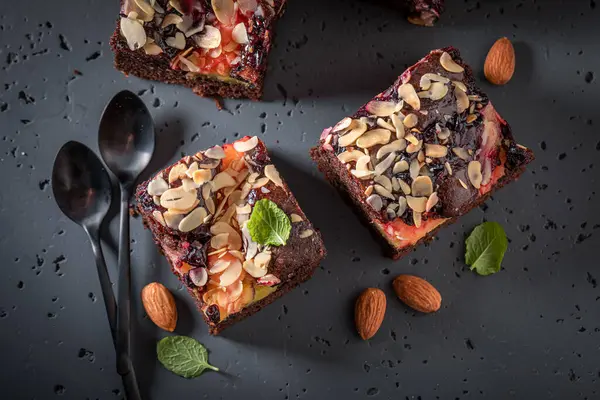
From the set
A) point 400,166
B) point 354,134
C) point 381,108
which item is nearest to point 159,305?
point 354,134

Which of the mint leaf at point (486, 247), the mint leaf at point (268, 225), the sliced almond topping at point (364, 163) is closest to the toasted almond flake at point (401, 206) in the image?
the sliced almond topping at point (364, 163)

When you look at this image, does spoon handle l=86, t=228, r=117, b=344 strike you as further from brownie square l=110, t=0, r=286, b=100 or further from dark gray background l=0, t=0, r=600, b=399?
brownie square l=110, t=0, r=286, b=100

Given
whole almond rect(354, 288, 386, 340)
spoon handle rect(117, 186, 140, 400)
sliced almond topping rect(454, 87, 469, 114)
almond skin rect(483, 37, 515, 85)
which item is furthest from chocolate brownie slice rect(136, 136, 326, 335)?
almond skin rect(483, 37, 515, 85)

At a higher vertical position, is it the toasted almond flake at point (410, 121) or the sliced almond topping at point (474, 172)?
the toasted almond flake at point (410, 121)

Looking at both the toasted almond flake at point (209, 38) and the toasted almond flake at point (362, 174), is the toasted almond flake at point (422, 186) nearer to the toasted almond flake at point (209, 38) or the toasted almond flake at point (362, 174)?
the toasted almond flake at point (362, 174)

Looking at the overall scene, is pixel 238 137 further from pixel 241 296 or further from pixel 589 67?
pixel 589 67

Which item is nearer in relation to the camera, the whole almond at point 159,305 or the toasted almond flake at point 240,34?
the toasted almond flake at point 240,34
